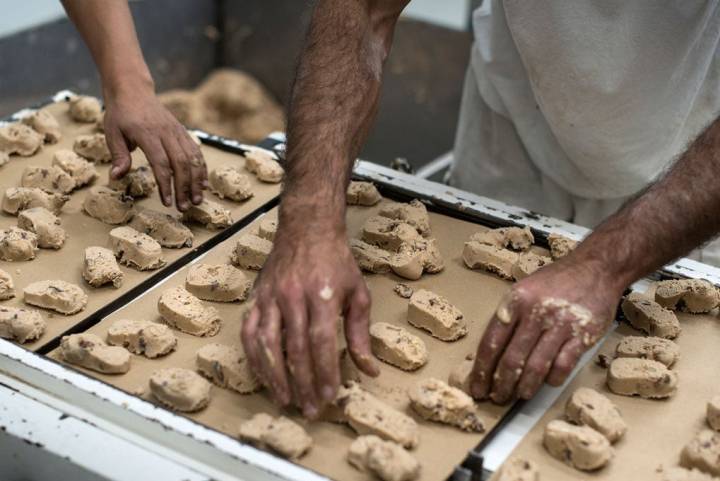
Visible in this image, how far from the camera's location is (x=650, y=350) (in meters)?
1.96

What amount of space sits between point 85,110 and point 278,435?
59.4 inches

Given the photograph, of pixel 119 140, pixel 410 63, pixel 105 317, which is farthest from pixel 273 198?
pixel 410 63

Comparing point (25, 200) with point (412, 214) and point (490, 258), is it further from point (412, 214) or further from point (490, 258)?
point (490, 258)

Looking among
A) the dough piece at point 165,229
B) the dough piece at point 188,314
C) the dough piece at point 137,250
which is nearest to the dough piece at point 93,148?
the dough piece at point 165,229

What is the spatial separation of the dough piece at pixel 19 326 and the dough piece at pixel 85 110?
1.02m

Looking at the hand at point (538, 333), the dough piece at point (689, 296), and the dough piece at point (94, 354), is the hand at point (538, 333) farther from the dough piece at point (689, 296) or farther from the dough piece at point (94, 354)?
the dough piece at point (94, 354)

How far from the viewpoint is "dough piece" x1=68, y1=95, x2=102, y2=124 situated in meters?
2.86

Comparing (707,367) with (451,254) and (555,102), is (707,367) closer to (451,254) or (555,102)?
(451,254)

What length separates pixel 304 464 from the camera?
1.68 meters

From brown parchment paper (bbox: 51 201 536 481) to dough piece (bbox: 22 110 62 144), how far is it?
722mm

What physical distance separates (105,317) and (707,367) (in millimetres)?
1205

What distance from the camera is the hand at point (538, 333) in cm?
178

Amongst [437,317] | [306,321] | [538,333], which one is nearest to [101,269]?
[306,321]

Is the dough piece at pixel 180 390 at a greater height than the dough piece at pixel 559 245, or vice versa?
the dough piece at pixel 559 245
